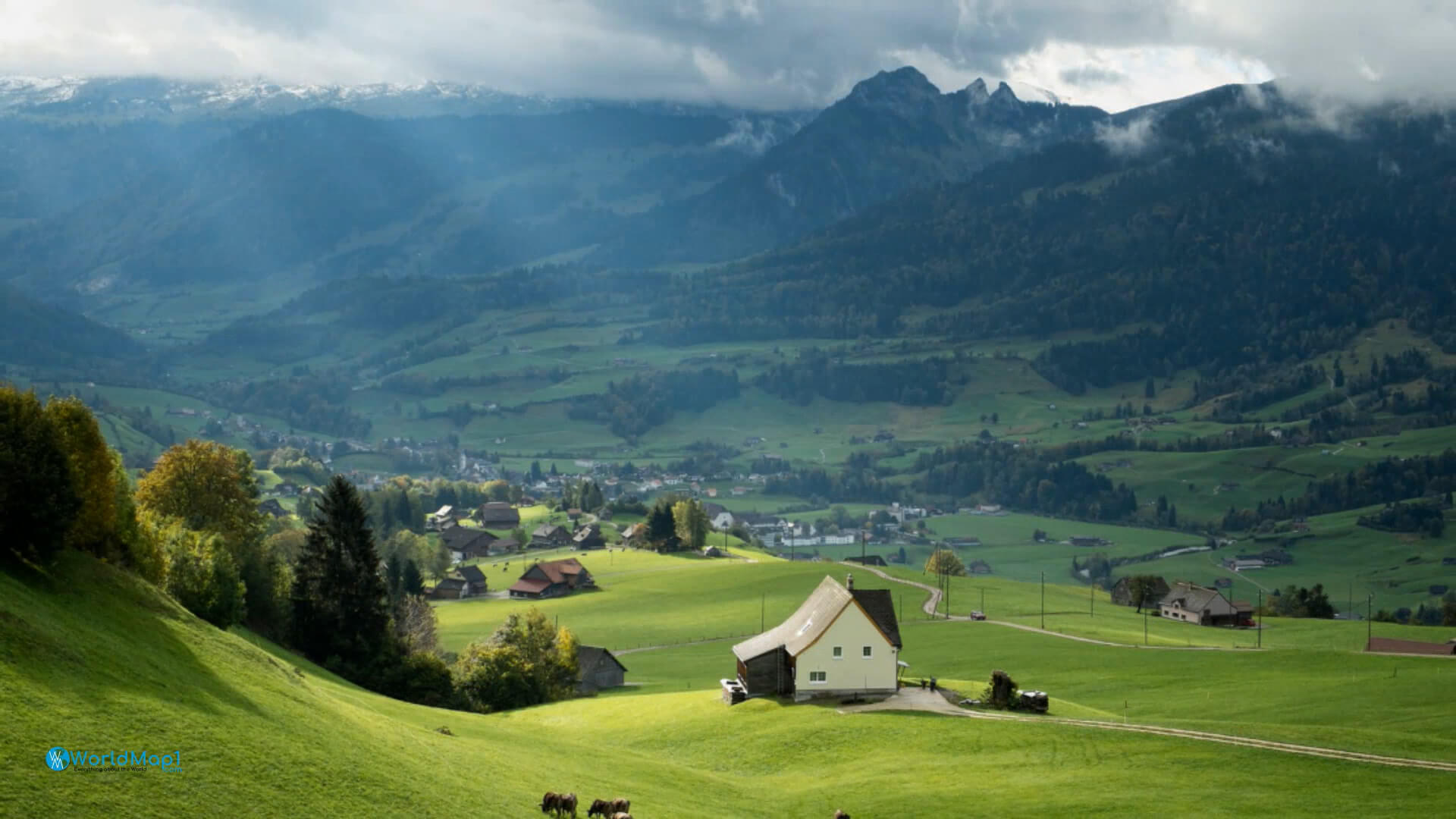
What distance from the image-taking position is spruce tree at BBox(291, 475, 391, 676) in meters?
61.2

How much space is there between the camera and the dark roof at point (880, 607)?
189 ft

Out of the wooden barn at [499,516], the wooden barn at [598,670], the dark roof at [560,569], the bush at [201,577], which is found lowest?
the wooden barn at [598,670]

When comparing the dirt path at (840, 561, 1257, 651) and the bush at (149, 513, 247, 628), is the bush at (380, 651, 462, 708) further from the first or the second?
the dirt path at (840, 561, 1257, 651)

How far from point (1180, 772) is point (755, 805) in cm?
1361

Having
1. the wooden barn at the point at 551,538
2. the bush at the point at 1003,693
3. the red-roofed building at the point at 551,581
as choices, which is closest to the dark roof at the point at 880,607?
the bush at the point at 1003,693

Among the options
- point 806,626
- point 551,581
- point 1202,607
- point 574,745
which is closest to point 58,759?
point 574,745

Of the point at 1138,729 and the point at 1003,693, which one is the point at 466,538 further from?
the point at 1138,729

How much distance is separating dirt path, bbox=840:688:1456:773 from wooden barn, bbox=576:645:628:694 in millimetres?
27654

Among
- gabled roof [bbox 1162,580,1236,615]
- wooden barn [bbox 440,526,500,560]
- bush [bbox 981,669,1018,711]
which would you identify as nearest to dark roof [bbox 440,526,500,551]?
wooden barn [bbox 440,526,500,560]

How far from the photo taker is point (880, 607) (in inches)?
2336

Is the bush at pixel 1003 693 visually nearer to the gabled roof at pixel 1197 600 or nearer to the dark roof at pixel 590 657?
the dark roof at pixel 590 657

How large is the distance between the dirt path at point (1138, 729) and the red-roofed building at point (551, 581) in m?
74.4

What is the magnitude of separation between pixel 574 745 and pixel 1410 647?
61.7m

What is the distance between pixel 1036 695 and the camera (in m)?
49.0
